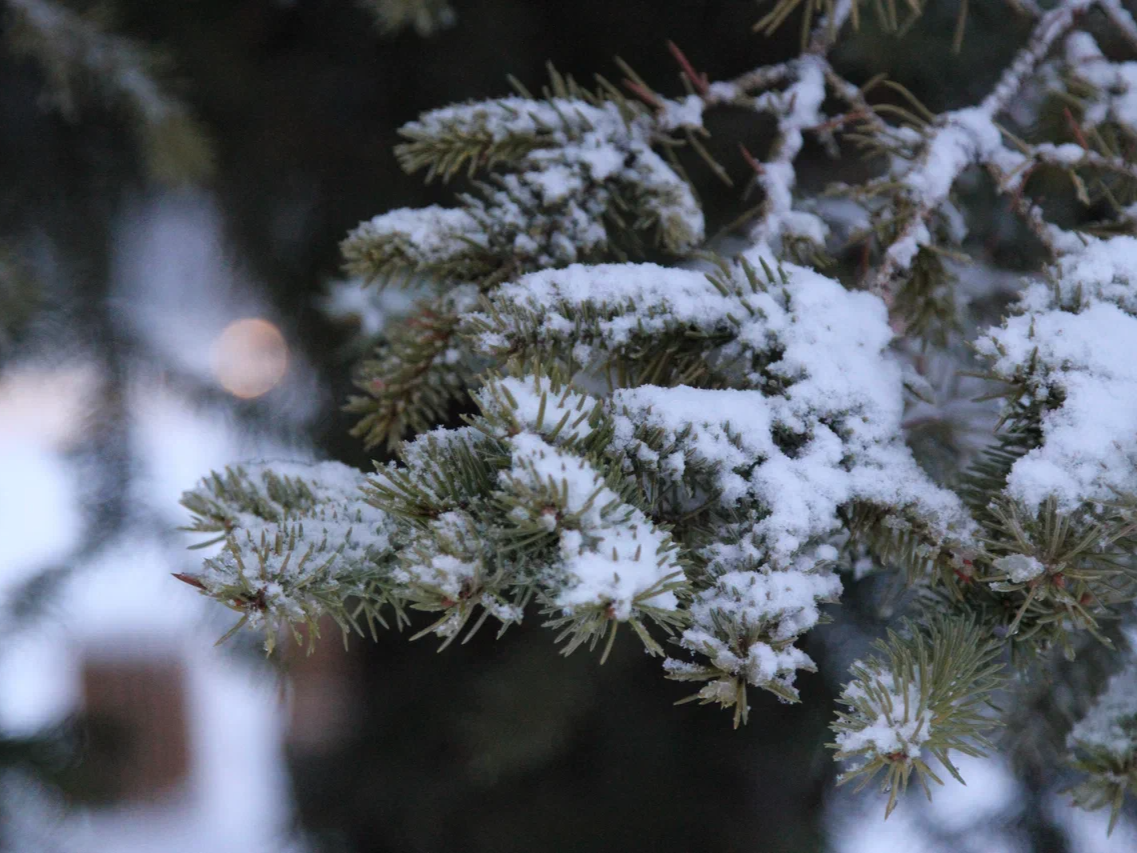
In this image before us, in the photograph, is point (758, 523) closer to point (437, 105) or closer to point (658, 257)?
point (658, 257)

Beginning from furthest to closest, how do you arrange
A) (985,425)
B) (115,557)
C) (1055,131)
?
(115,557) < (985,425) < (1055,131)

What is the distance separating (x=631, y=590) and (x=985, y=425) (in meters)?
0.55

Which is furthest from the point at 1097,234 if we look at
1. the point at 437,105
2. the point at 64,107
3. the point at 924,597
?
the point at 64,107

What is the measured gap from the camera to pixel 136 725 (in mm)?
983

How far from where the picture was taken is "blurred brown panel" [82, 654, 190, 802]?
2.79 feet

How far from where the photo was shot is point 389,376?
49 centimetres

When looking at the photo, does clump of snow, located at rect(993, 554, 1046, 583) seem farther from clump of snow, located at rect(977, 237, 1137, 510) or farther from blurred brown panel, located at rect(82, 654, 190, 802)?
blurred brown panel, located at rect(82, 654, 190, 802)

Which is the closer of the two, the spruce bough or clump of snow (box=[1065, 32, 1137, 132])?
the spruce bough

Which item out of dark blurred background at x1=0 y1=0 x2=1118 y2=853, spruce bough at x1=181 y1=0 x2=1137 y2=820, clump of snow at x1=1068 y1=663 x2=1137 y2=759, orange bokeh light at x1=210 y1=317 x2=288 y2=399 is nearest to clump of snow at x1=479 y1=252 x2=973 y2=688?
spruce bough at x1=181 y1=0 x2=1137 y2=820

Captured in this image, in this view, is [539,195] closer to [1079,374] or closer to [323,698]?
[1079,374]

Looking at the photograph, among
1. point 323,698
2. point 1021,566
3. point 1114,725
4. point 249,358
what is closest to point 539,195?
point 1021,566

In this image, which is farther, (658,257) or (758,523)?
(658,257)

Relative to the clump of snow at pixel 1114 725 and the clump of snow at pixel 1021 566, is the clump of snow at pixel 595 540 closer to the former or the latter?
the clump of snow at pixel 1021 566

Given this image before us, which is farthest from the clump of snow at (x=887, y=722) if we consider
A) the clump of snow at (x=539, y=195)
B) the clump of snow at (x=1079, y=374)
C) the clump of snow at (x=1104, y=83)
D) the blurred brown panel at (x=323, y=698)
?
the blurred brown panel at (x=323, y=698)
